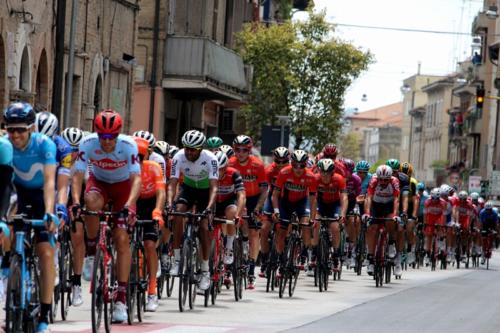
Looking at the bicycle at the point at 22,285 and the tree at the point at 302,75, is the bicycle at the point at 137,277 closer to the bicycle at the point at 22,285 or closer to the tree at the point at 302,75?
the bicycle at the point at 22,285

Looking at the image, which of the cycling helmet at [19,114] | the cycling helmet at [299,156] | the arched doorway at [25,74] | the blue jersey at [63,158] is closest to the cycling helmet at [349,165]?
the cycling helmet at [299,156]

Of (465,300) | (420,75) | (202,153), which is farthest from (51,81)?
(420,75)

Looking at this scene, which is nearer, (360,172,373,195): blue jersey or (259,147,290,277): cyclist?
(259,147,290,277): cyclist

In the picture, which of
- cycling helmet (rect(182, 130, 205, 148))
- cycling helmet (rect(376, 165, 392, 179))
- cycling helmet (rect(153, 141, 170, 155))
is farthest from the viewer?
cycling helmet (rect(376, 165, 392, 179))

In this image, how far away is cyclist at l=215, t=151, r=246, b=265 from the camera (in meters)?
19.2

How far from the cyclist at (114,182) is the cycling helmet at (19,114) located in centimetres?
230

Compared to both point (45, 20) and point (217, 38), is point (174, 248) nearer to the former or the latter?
point (45, 20)

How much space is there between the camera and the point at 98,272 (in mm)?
13109

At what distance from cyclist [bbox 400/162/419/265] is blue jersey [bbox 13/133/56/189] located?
17153 mm

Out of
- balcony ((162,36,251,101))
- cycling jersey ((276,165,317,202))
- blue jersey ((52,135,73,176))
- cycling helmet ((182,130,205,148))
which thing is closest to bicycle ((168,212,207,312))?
cycling helmet ((182,130,205,148))

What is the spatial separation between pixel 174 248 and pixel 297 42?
4073 cm

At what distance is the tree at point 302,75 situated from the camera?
5744cm

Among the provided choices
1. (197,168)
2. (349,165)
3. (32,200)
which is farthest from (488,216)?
(32,200)

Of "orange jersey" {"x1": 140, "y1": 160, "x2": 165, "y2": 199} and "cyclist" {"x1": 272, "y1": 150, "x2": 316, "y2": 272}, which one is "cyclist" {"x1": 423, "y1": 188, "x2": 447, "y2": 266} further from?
"orange jersey" {"x1": 140, "y1": 160, "x2": 165, "y2": 199}
